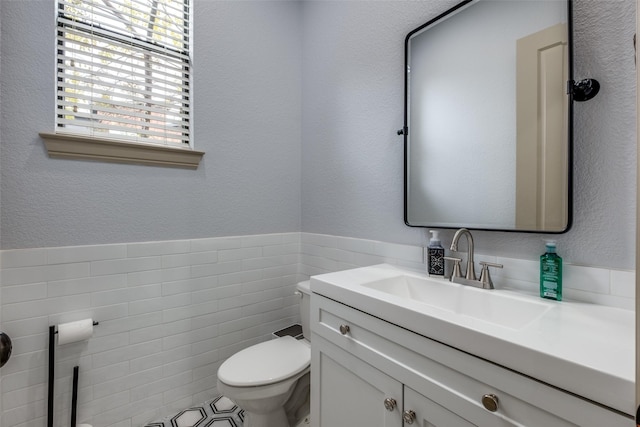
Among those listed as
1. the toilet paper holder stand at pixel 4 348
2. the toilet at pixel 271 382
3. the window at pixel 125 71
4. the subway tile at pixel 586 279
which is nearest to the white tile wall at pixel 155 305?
the subway tile at pixel 586 279

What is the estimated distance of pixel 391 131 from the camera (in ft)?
4.64

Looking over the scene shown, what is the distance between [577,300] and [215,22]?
210cm

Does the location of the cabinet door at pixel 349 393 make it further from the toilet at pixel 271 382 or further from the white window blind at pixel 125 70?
the white window blind at pixel 125 70

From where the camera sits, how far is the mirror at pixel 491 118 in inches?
35.3

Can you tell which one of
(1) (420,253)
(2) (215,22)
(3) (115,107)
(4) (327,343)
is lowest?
(4) (327,343)

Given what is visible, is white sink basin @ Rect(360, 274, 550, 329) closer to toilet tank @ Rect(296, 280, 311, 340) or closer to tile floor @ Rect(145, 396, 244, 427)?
toilet tank @ Rect(296, 280, 311, 340)

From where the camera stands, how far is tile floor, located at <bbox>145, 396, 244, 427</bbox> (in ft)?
4.88

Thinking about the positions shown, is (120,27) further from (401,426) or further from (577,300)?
(577,300)

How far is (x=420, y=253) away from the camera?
1.28 metres

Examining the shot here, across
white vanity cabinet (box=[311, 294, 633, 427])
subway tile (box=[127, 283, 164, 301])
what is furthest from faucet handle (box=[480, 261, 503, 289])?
subway tile (box=[127, 283, 164, 301])

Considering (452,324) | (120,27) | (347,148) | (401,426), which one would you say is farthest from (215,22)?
(401,426)

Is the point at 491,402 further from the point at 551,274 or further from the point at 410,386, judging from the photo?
the point at 551,274

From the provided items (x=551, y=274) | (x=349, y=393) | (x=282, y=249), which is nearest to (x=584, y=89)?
(x=551, y=274)

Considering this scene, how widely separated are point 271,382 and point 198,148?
4.11ft
